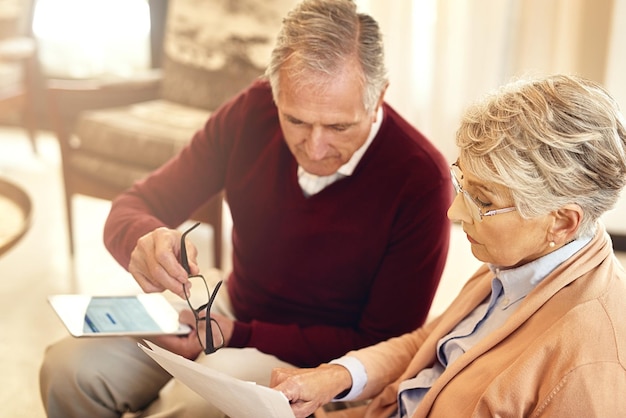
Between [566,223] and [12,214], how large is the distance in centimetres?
180

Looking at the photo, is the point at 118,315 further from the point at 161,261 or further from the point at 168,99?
the point at 168,99

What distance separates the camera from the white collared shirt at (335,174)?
1.52 m

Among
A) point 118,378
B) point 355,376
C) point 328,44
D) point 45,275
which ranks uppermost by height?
point 328,44

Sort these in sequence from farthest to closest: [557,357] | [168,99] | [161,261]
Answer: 1. [168,99]
2. [161,261]
3. [557,357]

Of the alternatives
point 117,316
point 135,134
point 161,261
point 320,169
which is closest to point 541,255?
point 320,169

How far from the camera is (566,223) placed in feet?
3.58

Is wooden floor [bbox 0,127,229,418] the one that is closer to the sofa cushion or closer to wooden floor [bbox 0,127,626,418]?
wooden floor [bbox 0,127,626,418]

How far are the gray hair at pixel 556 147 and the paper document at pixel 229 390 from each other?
448 millimetres

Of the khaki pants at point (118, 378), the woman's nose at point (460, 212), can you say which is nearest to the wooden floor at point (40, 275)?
the khaki pants at point (118, 378)

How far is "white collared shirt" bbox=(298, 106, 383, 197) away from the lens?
152 centimetres

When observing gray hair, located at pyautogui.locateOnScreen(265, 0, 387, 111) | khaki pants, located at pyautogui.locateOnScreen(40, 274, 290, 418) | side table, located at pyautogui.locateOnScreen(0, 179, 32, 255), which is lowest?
khaki pants, located at pyautogui.locateOnScreen(40, 274, 290, 418)

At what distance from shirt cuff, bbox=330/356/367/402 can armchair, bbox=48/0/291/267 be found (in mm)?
1426

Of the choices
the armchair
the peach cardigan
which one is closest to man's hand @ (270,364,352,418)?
the peach cardigan

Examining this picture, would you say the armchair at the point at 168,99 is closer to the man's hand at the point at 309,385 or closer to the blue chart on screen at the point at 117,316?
the blue chart on screen at the point at 117,316
